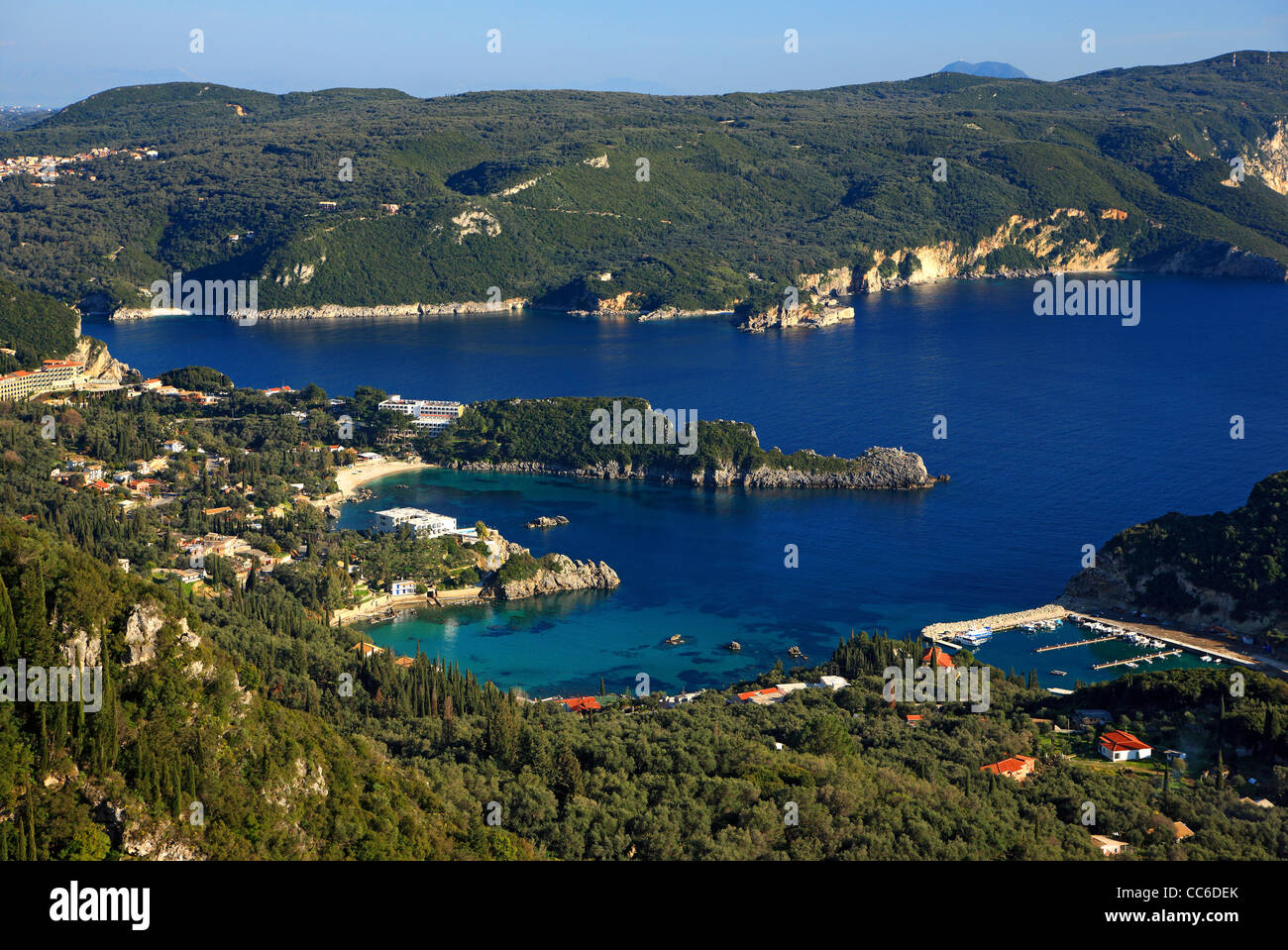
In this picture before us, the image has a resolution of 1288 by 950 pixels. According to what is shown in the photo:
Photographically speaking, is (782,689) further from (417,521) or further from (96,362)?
(96,362)

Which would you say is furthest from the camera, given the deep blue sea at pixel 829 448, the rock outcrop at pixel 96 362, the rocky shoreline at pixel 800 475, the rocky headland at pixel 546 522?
the rock outcrop at pixel 96 362

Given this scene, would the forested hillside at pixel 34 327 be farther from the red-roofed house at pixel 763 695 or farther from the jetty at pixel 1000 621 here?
the red-roofed house at pixel 763 695

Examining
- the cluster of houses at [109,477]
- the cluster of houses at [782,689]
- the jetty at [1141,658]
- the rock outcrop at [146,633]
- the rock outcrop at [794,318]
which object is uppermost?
the rock outcrop at [794,318]

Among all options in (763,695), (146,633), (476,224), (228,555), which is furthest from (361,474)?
(476,224)

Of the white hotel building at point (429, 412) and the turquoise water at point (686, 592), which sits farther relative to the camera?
the white hotel building at point (429, 412)

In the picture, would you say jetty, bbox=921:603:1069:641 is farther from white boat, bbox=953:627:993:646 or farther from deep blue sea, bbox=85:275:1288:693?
deep blue sea, bbox=85:275:1288:693

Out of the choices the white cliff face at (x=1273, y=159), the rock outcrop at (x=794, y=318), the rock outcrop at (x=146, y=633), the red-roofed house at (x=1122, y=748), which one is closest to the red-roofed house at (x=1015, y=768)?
the red-roofed house at (x=1122, y=748)
